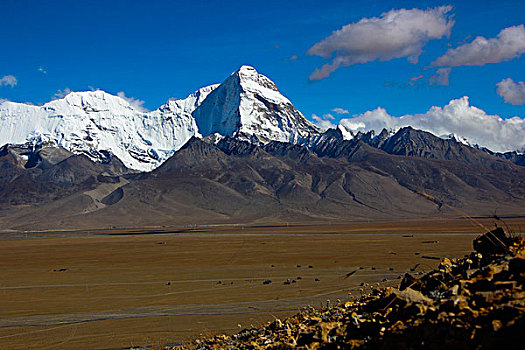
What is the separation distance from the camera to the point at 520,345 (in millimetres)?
5246

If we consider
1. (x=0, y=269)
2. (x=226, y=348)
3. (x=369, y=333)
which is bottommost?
(x=0, y=269)

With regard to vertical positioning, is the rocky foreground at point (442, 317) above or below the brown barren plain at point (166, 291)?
above

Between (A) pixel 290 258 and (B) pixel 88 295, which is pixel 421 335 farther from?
(A) pixel 290 258

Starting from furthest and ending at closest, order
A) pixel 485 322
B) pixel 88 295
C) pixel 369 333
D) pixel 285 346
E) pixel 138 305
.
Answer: pixel 88 295 → pixel 138 305 → pixel 285 346 → pixel 369 333 → pixel 485 322

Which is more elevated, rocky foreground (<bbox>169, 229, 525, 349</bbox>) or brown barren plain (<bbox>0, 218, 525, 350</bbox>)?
rocky foreground (<bbox>169, 229, 525, 349</bbox>)

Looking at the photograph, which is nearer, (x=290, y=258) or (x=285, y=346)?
(x=285, y=346)

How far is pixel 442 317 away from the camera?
6000mm

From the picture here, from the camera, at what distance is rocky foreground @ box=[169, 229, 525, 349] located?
5.66 meters

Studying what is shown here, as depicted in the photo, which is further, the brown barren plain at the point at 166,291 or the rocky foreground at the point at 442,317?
the brown barren plain at the point at 166,291

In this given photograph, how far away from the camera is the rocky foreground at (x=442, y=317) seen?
5.66 metres

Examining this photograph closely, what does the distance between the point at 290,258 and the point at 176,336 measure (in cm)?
3724

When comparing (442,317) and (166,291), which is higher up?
(442,317)

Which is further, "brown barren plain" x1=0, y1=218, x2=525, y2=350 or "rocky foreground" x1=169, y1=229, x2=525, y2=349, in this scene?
"brown barren plain" x1=0, y1=218, x2=525, y2=350

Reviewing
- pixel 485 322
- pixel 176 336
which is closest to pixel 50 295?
pixel 176 336
